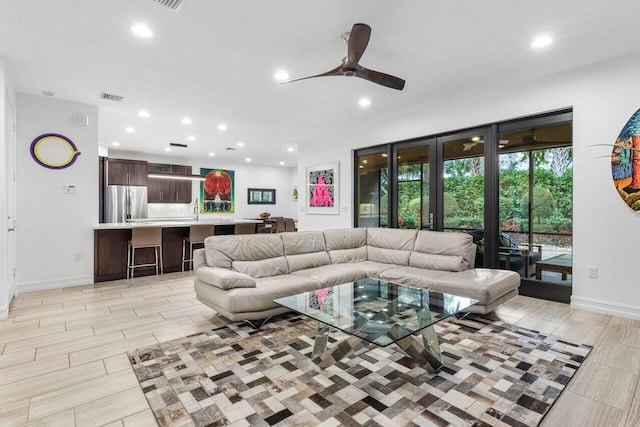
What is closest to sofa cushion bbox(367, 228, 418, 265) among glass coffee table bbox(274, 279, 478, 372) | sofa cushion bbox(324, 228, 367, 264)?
sofa cushion bbox(324, 228, 367, 264)

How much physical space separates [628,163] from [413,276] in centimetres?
247

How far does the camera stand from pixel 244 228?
676 centimetres

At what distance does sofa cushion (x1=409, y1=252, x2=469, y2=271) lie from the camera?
3.93 m

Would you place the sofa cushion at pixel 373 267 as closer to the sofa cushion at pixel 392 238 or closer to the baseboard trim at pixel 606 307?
the sofa cushion at pixel 392 238

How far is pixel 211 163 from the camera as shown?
1042cm

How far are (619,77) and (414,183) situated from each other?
272cm

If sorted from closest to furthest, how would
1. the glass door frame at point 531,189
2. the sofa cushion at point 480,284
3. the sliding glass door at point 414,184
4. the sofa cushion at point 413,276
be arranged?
the sofa cushion at point 480,284 < the sofa cushion at point 413,276 < the glass door frame at point 531,189 < the sliding glass door at point 414,184

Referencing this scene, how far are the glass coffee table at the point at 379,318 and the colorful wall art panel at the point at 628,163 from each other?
226cm

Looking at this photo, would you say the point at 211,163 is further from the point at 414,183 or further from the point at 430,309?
the point at 430,309

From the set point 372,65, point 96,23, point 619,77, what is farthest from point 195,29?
point 619,77

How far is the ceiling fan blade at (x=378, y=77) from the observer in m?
2.93

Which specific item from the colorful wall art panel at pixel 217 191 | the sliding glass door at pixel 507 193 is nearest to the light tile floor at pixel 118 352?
the sliding glass door at pixel 507 193

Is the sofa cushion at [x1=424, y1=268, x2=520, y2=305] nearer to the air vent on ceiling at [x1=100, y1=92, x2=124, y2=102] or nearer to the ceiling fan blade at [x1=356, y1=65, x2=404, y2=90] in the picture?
the ceiling fan blade at [x1=356, y1=65, x2=404, y2=90]

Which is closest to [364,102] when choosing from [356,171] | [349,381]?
[356,171]
